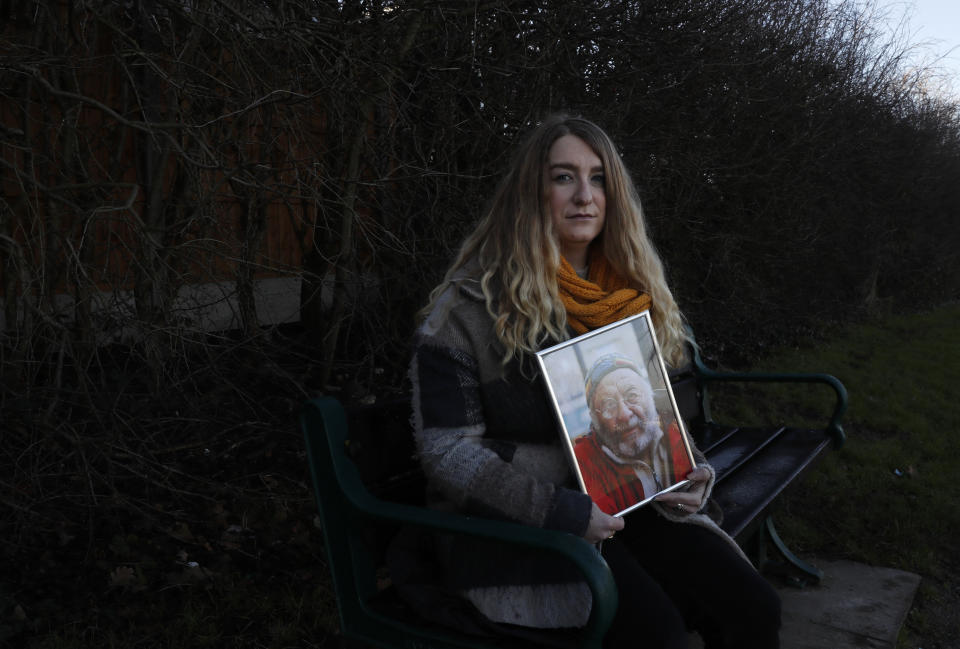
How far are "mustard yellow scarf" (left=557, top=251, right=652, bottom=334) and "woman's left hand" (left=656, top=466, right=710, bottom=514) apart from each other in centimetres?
50

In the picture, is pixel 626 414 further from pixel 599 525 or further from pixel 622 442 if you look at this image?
pixel 599 525

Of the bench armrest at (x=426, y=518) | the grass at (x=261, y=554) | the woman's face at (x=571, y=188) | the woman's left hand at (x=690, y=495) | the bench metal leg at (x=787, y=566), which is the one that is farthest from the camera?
the bench metal leg at (x=787, y=566)

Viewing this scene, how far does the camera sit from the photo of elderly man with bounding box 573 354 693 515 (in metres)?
2.12

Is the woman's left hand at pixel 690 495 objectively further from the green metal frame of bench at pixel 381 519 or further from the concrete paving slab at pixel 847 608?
the concrete paving slab at pixel 847 608

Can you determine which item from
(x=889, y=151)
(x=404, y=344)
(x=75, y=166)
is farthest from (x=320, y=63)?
(x=889, y=151)

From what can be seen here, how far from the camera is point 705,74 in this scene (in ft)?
22.7

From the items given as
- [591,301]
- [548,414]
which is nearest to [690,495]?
[548,414]

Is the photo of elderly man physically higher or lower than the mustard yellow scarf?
lower

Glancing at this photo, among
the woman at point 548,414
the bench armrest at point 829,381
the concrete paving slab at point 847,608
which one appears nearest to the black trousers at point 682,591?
the woman at point 548,414

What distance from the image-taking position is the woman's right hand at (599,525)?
2012mm

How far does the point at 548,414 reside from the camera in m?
2.18

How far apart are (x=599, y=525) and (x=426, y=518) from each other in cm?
43

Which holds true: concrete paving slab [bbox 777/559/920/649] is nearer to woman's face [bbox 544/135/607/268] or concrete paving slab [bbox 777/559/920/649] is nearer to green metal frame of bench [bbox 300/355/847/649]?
green metal frame of bench [bbox 300/355/847/649]

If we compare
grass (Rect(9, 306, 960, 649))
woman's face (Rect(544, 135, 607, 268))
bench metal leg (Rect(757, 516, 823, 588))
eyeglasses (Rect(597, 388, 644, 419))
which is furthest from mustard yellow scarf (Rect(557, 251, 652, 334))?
bench metal leg (Rect(757, 516, 823, 588))
